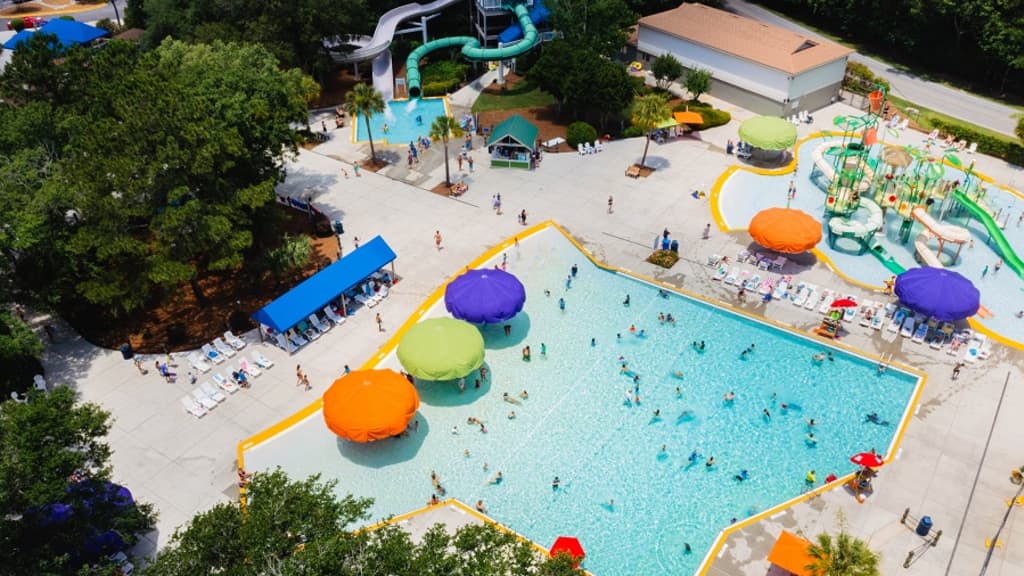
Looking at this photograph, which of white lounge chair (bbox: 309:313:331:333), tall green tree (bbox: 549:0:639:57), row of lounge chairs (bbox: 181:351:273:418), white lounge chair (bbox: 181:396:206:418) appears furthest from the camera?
tall green tree (bbox: 549:0:639:57)

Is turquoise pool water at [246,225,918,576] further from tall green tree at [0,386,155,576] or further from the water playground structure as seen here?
the water playground structure

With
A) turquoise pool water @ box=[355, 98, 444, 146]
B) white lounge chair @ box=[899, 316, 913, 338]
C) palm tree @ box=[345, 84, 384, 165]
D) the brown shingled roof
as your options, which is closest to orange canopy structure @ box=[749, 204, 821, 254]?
white lounge chair @ box=[899, 316, 913, 338]

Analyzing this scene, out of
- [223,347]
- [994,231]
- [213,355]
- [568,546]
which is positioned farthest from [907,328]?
[213,355]

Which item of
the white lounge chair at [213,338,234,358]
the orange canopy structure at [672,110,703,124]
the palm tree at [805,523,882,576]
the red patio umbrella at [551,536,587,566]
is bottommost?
the white lounge chair at [213,338,234,358]

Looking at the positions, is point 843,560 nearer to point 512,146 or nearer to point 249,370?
point 249,370

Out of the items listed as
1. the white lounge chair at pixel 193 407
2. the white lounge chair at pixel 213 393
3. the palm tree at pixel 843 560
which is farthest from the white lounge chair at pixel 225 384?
the palm tree at pixel 843 560

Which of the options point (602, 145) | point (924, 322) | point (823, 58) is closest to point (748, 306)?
point (924, 322)
